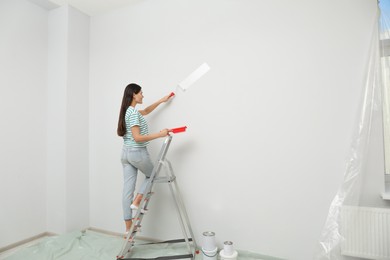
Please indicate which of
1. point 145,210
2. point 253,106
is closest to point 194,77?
point 253,106

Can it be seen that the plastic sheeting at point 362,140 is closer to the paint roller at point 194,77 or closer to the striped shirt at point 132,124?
the paint roller at point 194,77

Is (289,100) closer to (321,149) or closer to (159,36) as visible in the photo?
(321,149)

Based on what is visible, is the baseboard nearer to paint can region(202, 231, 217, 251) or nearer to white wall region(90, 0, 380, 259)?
white wall region(90, 0, 380, 259)

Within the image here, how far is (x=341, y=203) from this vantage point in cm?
192

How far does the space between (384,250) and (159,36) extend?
8.91 feet

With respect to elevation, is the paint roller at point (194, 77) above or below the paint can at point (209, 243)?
above

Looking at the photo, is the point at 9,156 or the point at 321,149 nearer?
the point at 321,149

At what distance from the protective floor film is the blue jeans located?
0.38 meters

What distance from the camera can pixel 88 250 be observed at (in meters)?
2.57

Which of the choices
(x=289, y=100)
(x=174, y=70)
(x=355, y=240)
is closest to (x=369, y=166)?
(x=355, y=240)

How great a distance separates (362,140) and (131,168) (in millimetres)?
1990

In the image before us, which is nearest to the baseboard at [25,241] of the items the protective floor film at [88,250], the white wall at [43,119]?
the white wall at [43,119]

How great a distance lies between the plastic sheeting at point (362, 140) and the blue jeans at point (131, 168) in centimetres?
158

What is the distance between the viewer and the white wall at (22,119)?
2.67 meters
